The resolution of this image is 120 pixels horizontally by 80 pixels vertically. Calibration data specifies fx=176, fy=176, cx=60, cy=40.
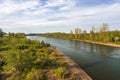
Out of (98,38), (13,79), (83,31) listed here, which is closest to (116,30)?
(98,38)

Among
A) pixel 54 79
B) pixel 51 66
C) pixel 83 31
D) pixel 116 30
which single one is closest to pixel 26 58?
pixel 51 66

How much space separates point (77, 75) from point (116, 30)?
52472 millimetres

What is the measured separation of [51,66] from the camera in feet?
66.1

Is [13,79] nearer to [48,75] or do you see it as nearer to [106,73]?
[48,75]

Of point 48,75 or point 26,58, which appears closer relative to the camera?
point 48,75

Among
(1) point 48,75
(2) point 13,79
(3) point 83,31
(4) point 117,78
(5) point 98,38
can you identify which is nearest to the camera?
(2) point 13,79

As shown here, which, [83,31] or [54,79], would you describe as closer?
[54,79]

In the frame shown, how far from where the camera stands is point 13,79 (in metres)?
15.2

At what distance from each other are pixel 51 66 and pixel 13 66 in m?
4.20

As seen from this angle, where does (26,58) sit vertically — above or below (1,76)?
above

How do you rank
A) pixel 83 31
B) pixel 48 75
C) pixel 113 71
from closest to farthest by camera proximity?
pixel 48 75, pixel 113 71, pixel 83 31

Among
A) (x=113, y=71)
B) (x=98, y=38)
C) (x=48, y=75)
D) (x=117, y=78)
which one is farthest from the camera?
(x=98, y=38)

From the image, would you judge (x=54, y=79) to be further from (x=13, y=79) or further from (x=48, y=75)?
(x=13, y=79)

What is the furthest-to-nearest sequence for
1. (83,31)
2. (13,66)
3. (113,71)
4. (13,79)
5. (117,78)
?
(83,31)
(113,71)
(13,66)
(117,78)
(13,79)
